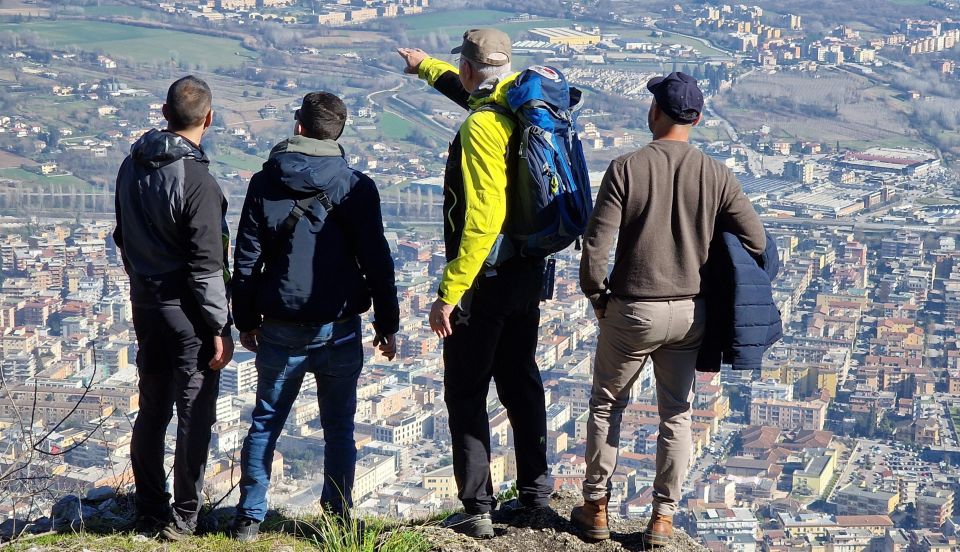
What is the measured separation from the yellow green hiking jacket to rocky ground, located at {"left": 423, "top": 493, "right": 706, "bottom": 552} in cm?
71

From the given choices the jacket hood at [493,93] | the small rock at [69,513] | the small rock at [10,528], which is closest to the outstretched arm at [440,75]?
the jacket hood at [493,93]

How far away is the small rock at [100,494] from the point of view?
3.79 metres

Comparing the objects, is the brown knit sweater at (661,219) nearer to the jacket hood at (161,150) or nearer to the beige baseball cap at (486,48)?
the beige baseball cap at (486,48)

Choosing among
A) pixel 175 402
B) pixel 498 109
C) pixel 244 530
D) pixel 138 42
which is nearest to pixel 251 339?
pixel 175 402

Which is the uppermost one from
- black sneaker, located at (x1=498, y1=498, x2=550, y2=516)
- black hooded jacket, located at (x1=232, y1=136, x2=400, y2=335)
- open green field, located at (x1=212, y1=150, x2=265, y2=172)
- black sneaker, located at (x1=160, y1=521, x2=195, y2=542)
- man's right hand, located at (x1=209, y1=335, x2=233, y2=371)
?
black hooded jacket, located at (x1=232, y1=136, x2=400, y2=335)

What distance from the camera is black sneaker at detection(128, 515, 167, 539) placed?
3.24 meters

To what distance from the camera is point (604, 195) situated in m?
2.85

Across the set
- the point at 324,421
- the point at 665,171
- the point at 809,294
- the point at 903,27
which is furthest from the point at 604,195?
the point at 903,27

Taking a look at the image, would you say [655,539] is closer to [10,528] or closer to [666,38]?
[10,528]

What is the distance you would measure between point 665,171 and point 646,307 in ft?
1.15

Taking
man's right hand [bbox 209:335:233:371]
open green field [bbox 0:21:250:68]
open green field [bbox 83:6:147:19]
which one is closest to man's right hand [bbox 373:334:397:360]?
man's right hand [bbox 209:335:233:371]

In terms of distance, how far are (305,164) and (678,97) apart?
0.98 m

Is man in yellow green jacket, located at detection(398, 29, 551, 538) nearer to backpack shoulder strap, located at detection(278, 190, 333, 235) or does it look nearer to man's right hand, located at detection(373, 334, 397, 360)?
man's right hand, located at detection(373, 334, 397, 360)

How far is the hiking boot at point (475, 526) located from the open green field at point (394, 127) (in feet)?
152
